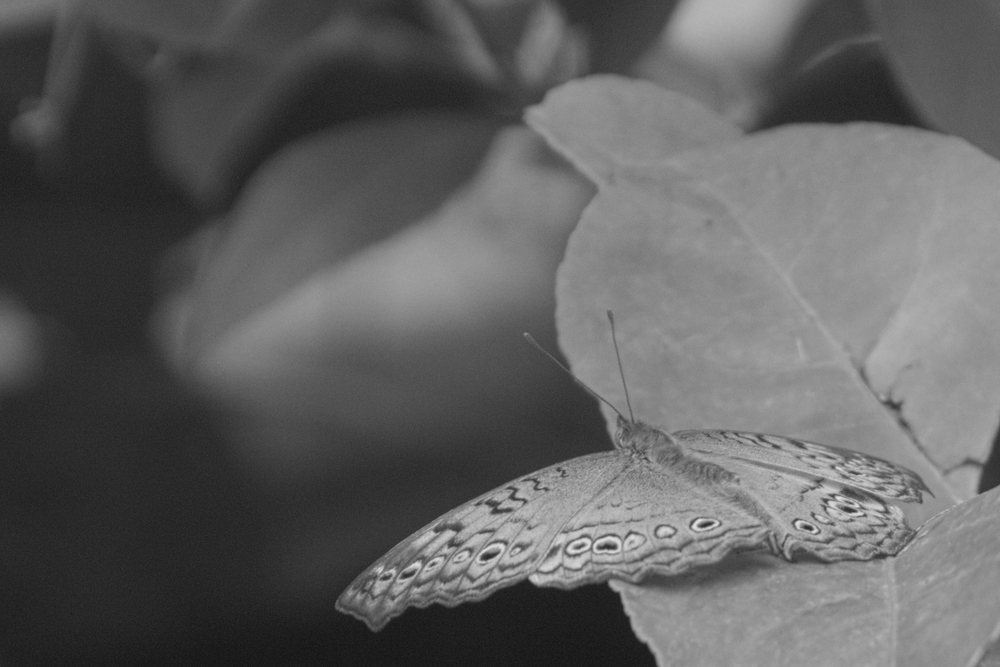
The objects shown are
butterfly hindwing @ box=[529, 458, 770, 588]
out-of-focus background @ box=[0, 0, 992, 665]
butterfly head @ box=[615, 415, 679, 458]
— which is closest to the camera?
butterfly hindwing @ box=[529, 458, 770, 588]

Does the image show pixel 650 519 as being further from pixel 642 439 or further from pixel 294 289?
pixel 294 289

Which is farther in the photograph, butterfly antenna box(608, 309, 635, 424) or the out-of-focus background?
the out-of-focus background

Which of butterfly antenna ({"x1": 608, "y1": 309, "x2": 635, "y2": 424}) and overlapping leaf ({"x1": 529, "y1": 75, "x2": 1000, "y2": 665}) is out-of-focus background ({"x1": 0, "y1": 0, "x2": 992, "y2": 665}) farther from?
butterfly antenna ({"x1": 608, "y1": 309, "x2": 635, "y2": 424})

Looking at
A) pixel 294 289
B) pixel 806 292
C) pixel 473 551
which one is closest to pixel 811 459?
pixel 806 292

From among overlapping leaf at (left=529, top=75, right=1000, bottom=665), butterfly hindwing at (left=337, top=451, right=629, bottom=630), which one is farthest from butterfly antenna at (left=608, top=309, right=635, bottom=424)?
butterfly hindwing at (left=337, top=451, right=629, bottom=630)

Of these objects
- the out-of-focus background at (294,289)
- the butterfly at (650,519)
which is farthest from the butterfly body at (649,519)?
the out-of-focus background at (294,289)

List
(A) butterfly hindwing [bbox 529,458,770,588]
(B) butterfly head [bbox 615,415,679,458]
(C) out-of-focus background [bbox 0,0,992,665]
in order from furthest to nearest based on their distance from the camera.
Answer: (C) out-of-focus background [bbox 0,0,992,665], (B) butterfly head [bbox 615,415,679,458], (A) butterfly hindwing [bbox 529,458,770,588]

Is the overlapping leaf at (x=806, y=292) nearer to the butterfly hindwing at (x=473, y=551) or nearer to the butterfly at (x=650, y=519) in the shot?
the butterfly at (x=650, y=519)
